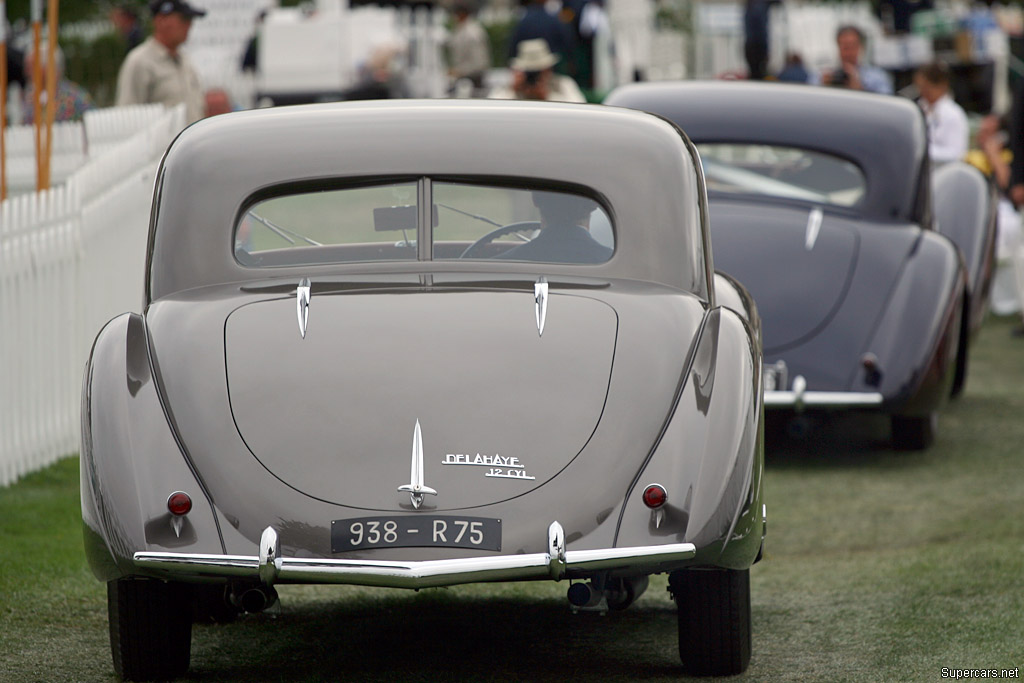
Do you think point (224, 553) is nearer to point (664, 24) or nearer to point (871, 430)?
point (871, 430)

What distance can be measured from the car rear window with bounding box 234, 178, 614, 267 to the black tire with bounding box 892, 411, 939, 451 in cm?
366

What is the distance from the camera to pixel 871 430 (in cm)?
869

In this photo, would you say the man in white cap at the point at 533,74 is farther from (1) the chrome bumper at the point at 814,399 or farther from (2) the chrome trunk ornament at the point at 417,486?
(2) the chrome trunk ornament at the point at 417,486

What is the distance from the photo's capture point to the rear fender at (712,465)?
4016mm

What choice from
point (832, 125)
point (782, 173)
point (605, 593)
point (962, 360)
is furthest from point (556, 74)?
point (605, 593)

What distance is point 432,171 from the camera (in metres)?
4.79

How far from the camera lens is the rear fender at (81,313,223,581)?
13.1 ft

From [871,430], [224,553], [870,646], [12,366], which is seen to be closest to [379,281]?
[224,553]

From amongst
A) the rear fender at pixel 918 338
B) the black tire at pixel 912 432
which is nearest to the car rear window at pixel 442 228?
the rear fender at pixel 918 338

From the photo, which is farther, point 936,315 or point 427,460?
point 936,315

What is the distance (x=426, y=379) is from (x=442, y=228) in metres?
0.74

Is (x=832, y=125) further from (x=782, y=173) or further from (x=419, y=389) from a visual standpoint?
(x=419, y=389)

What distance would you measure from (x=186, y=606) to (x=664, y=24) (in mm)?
29535

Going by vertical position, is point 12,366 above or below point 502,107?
below
